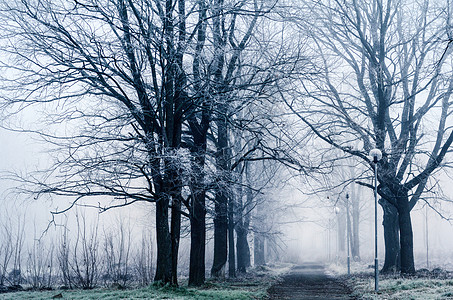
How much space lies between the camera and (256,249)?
3919cm

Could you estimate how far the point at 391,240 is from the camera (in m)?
23.3

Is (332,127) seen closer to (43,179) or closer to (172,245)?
(172,245)

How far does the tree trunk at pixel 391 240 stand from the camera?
22750 millimetres

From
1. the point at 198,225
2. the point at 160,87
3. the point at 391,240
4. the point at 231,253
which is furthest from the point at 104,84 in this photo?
the point at 391,240

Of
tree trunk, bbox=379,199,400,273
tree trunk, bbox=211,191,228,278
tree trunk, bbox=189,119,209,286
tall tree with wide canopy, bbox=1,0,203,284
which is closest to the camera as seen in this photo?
tall tree with wide canopy, bbox=1,0,203,284

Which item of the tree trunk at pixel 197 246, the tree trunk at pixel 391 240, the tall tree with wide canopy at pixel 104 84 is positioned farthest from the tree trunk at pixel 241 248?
the tall tree with wide canopy at pixel 104 84

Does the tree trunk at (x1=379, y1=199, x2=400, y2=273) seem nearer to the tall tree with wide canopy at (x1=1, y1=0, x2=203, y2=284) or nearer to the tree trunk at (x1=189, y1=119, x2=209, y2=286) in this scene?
the tree trunk at (x1=189, y1=119, x2=209, y2=286)

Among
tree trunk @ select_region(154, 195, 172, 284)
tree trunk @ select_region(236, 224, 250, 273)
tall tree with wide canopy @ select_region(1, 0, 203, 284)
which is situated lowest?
tree trunk @ select_region(236, 224, 250, 273)

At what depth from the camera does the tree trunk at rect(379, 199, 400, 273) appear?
22.8m

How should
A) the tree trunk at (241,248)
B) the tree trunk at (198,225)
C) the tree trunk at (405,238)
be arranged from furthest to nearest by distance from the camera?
the tree trunk at (241,248) → the tree trunk at (405,238) → the tree trunk at (198,225)

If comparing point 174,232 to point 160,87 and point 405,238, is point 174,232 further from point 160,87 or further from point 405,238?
point 405,238

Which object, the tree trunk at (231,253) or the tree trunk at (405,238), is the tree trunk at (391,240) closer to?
the tree trunk at (405,238)

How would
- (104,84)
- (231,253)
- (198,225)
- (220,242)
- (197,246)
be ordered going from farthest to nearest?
1. (231,253)
2. (220,242)
3. (198,225)
4. (197,246)
5. (104,84)

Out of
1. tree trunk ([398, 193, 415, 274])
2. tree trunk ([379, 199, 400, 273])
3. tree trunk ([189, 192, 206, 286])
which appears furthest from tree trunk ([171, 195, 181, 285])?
tree trunk ([379, 199, 400, 273])
